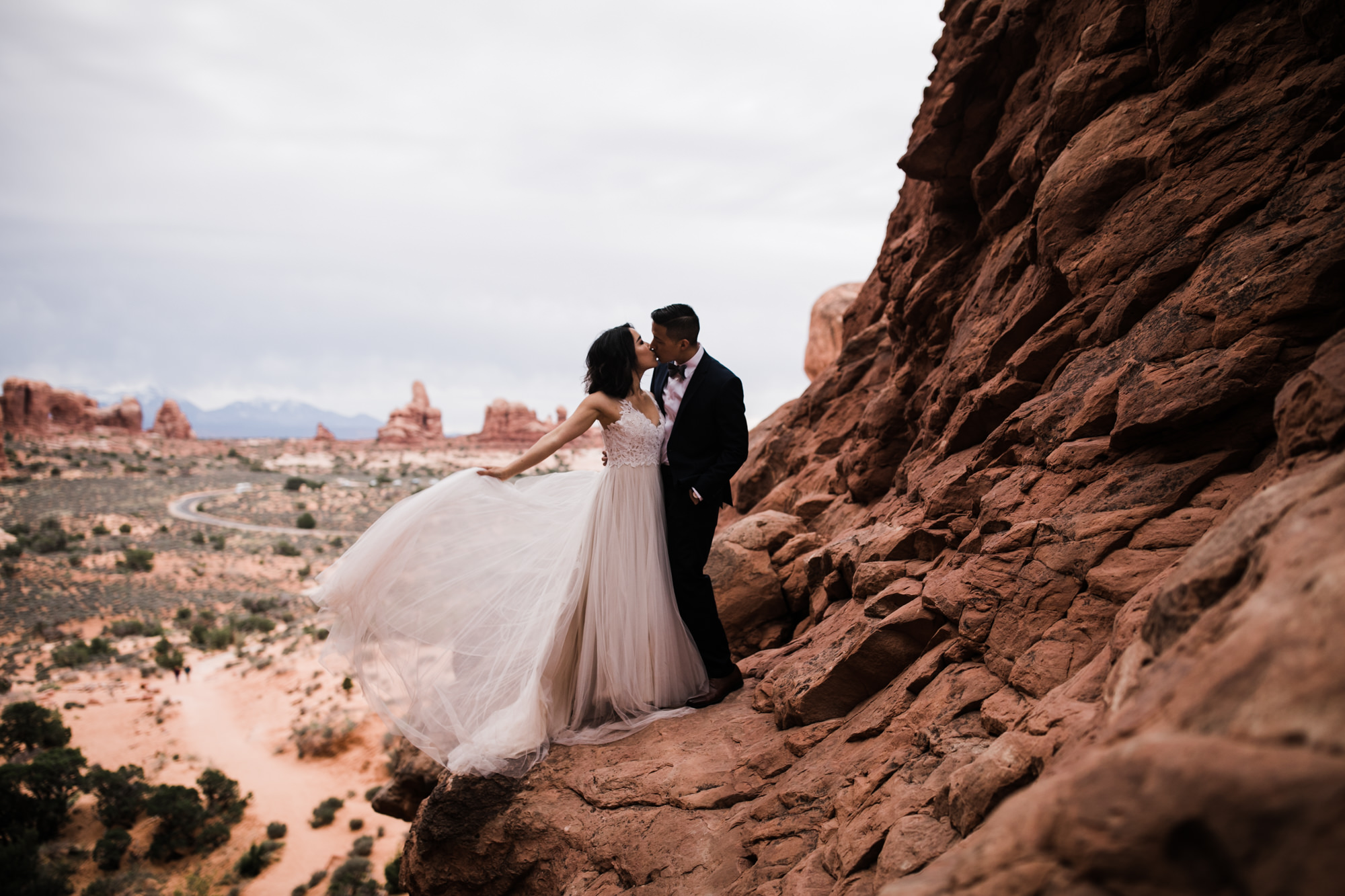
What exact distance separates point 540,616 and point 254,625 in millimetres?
30039

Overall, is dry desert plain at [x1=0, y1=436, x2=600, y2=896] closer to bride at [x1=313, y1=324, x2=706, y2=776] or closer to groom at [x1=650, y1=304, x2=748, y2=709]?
bride at [x1=313, y1=324, x2=706, y2=776]

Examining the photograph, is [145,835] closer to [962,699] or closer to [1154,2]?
[962,699]

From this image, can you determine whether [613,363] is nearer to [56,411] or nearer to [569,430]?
[569,430]

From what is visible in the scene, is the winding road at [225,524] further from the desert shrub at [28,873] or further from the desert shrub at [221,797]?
the desert shrub at [28,873]

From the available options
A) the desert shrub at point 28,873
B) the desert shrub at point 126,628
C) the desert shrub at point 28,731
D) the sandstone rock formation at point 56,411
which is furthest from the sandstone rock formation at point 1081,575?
the sandstone rock formation at point 56,411

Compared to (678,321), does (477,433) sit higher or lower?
higher

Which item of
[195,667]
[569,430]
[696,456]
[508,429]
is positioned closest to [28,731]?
[195,667]

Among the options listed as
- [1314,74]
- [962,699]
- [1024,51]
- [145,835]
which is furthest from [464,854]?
[145,835]

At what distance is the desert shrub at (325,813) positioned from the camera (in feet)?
61.1

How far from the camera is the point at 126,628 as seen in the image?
28359 mm

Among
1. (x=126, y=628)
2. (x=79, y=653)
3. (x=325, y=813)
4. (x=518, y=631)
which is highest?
(x=518, y=631)

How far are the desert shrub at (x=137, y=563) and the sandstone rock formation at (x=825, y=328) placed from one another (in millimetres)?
35675

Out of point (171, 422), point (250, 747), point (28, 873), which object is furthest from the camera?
point (171, 422)

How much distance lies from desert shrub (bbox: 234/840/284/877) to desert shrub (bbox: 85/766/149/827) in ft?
11.3
